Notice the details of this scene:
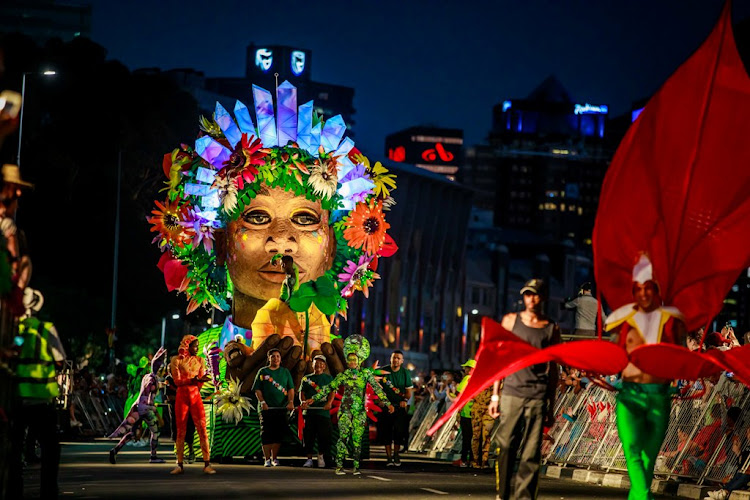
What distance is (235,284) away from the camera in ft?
82.8

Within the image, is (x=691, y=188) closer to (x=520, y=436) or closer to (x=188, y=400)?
(x=520, y=436)

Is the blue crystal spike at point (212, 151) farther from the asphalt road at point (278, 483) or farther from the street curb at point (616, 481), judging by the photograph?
the street curb at point (616, 481)

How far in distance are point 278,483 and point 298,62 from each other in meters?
135

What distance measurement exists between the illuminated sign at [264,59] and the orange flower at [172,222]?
126 meters

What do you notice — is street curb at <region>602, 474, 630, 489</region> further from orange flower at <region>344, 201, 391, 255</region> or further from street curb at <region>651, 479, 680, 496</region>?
orange flower at <region>344, 201, 391, 255</region>

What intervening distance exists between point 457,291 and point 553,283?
19.4 metres

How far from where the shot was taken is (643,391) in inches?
501

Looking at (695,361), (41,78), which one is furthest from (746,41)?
(695,361)

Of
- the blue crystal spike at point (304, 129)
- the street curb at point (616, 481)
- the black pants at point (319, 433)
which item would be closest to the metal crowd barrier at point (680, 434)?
the street curb at point (616, 481)

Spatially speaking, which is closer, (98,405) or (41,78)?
(98,405)

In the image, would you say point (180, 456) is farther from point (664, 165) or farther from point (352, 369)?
point (664, 165)

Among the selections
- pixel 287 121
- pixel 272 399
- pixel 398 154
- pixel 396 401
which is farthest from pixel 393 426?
pixel 398 154

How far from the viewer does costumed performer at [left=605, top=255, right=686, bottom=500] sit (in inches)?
499

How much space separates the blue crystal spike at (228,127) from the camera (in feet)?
81.1
